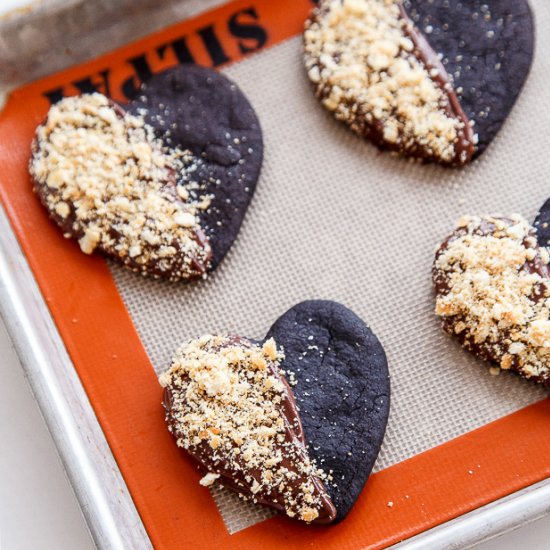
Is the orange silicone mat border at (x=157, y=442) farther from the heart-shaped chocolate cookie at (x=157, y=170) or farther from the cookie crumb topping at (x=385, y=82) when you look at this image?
the cookie crumb topping at (x=385, y=82)

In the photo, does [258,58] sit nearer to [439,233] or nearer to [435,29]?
[435,29]

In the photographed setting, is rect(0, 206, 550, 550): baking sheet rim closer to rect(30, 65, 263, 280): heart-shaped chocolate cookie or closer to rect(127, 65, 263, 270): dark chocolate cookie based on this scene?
rect(30, 65, 263, 280): heart-shaped chocolate cookie

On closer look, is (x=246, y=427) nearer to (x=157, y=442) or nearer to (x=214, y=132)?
(x=157, y=442)

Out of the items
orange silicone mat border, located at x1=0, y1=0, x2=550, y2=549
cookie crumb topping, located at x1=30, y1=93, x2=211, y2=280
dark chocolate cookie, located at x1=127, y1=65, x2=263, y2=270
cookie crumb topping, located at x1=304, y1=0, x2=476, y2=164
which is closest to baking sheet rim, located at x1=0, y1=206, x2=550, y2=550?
orange silicone mat border, located at x1=0, y1=0, x2=550, y2=549

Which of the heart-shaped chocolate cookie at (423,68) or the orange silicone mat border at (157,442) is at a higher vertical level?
the heart-shaped chocolate cookie at (423,68)

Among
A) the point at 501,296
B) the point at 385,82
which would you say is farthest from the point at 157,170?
the point at 501,296

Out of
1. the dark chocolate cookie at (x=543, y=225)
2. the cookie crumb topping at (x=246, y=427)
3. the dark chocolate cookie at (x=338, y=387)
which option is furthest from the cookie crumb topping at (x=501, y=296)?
the cookie crumb topping at (x=246, y=427)
